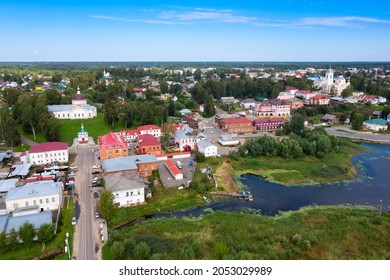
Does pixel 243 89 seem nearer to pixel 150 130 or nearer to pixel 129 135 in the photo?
pixel 150 130

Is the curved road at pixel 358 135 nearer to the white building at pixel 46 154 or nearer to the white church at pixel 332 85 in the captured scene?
the white church at pixel 332 85

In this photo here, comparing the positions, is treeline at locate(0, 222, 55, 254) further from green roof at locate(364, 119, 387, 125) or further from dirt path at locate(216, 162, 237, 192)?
green roof at locate(364, 119, 387, 125)

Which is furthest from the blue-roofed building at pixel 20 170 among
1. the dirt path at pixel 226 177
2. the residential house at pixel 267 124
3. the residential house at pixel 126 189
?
the residential house at pixel 267 124

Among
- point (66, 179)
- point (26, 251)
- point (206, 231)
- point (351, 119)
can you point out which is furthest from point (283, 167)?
point (351, 119)

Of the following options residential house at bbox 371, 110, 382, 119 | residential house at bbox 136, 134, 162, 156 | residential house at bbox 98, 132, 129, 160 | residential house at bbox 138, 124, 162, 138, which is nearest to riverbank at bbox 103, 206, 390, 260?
residential house at bbox 98, 132, 129, 160

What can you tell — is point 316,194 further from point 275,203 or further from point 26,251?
point 26,251
